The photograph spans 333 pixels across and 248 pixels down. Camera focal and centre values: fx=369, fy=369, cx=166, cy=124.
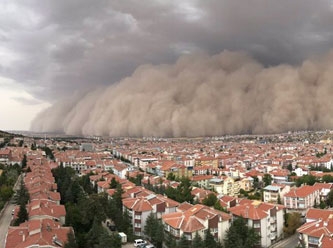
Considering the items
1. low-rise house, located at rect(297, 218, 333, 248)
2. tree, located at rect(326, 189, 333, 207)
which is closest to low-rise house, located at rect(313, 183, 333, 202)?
tree, located at rect(326, 189, 333, 207)

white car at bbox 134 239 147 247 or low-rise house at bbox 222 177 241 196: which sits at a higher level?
low-rise house at bbox 222 177 241 196

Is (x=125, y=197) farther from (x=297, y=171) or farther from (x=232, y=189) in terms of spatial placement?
(x=297, y=171)

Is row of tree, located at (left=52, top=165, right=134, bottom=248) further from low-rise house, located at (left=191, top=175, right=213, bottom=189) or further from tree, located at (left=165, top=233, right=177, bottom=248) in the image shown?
low-rise house, located at (left=191, top=175, right=213, bottom=189)

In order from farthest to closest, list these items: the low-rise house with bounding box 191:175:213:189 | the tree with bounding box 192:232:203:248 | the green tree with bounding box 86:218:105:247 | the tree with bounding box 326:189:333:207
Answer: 1. the low-rise house with bounding box 191:175:213:189
2. the tree with bounding box 326:189:333:207
3. the green tree with bounding box 86:218:105:247
4. the tree with bounding box 192:232:203:248

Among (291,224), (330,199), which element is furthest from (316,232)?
(330,199)

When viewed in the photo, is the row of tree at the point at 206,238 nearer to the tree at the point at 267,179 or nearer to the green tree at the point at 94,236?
the green tree at the point at 94,236

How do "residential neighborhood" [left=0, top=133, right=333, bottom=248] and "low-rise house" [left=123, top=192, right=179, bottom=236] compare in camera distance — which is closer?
"residential neighborhood" [left=0, top=133, right=333, bottom=248]

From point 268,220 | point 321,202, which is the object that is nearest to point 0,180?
point 268,220

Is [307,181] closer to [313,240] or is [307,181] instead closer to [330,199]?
[330,199]

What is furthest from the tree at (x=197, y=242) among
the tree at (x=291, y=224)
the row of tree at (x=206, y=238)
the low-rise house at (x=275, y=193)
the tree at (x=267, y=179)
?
the tree at (x=267, y=179)
